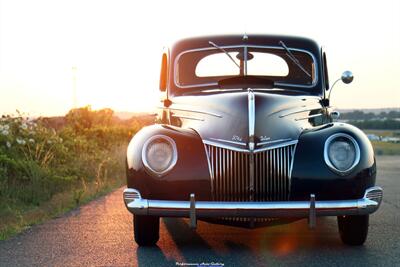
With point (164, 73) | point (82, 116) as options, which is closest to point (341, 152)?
point (164, 73)

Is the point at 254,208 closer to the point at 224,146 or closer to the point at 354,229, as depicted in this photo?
the point at 224,146

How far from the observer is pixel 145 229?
18.1 ft

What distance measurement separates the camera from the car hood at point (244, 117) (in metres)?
5.25

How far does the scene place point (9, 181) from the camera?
10016 mm

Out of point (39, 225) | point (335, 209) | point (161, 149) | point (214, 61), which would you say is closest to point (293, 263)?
point (335, 209)

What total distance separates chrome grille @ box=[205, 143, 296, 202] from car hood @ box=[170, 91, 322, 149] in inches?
4.8

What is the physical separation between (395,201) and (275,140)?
15.3 ft

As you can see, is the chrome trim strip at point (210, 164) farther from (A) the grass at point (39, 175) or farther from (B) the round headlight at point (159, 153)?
(A) the grass at point (39, 175)

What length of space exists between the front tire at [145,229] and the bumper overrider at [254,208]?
1.06ft

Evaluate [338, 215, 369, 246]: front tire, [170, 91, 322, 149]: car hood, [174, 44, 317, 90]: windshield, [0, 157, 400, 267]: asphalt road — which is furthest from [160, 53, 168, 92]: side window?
[338, 215, 369, 246]: front tire

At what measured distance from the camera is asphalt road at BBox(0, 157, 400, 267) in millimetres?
5062

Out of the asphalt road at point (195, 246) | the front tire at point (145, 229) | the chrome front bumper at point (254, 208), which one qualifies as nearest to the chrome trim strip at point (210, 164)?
the chrome front bumper at point (254, 208)

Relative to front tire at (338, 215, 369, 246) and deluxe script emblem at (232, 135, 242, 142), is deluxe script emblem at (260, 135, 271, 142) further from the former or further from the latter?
front tire at (338, 215, 369, 246)

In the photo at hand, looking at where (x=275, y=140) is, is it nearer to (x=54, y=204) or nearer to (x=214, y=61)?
(x=214, y=61)
